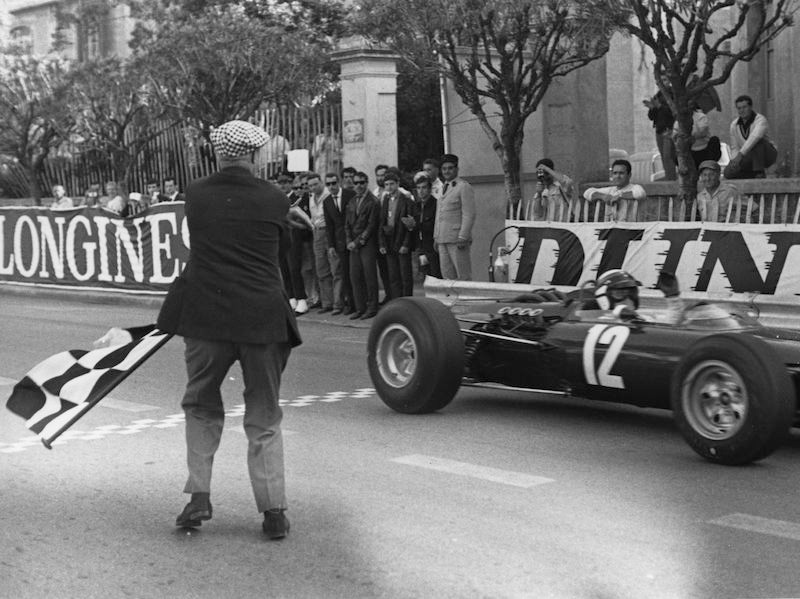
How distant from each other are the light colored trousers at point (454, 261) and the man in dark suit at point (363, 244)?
34.4 inches

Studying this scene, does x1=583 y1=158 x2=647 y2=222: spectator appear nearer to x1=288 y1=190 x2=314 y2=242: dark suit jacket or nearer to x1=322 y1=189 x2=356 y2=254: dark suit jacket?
x1=322 y1=189 x2=356 y2=254: dark suit jacket

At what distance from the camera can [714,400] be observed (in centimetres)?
726

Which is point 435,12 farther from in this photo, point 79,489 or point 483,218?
point 79,489

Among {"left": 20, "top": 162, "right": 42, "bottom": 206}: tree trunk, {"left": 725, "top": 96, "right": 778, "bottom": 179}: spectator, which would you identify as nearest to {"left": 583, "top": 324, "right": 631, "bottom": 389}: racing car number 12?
{"left": 725, "top": 96, "right": 778, "bottom": 179}: spectator

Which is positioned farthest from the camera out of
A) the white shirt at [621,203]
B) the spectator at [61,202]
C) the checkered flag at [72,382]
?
the spectator at [61,202]

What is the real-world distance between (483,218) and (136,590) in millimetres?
14706

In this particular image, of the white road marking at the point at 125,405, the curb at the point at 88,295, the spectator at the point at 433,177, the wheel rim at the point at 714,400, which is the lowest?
the curb at the point at 88,295

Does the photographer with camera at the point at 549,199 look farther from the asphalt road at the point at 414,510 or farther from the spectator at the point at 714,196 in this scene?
the asphalt road at the point at 414,510

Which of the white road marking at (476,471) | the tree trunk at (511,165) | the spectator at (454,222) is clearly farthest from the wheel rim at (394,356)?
the tree trunk at (511,165)

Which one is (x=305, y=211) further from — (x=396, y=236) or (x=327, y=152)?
(x=327, y=152)

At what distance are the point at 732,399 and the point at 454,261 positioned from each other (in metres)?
8.72

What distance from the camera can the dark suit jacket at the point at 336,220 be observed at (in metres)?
16.4

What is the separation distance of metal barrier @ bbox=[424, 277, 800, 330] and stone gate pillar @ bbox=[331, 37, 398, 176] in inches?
368

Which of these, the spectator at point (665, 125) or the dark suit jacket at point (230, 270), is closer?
the dark suit jacket at point (230, 270)
